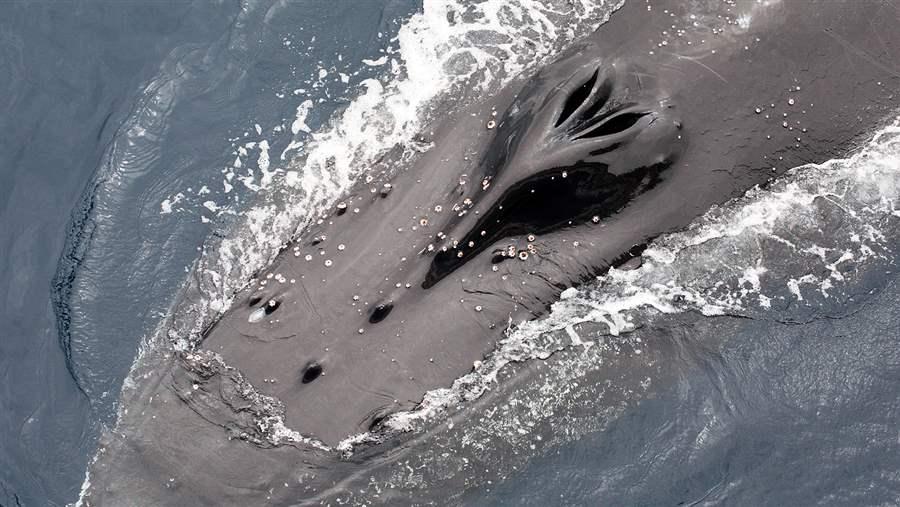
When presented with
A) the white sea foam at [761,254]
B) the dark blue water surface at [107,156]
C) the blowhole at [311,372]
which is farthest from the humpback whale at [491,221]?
the dark blue water surface at [107,156]

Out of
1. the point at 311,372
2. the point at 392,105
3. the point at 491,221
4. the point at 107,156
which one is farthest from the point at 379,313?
the point at 107,156

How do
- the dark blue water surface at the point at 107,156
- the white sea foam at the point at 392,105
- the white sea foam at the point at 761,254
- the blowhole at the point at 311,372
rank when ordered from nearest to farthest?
1. the blowhole at the point at 311,372
2. the dark blue water surface at the point at 107,156
3. the white sea foam at the point at 761,254
4. the white sea foam at the point at 392,105

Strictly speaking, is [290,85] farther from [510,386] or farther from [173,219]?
[510,386]

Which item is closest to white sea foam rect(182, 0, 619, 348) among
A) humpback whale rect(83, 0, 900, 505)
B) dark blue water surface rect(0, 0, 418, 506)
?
dark blue water surface rect(0, 0, 418, 506)

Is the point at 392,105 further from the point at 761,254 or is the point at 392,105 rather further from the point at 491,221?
the point at 761,254

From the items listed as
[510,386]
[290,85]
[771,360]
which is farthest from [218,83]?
[771,360]

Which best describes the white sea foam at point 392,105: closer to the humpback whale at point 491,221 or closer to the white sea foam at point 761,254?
the humpback whale at point 491,221

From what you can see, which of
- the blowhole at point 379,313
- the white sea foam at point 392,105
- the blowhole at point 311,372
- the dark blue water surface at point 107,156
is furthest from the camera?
the white sea foam at point 392,105
